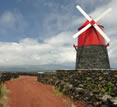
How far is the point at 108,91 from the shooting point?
947 centimetres

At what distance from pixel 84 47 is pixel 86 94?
303 inches

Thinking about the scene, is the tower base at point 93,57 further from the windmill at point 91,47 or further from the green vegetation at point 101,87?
the green vegetation at point 101,87

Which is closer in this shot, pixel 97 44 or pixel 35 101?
pixel 35 101

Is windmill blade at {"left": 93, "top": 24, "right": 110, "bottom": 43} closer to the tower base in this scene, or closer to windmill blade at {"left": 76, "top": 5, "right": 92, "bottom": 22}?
the tower base

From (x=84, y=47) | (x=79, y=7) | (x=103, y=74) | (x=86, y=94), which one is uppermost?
(x=79, y=7)

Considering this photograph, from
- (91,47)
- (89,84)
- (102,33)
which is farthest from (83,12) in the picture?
(89,84)

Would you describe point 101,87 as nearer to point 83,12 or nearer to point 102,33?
point 102,33

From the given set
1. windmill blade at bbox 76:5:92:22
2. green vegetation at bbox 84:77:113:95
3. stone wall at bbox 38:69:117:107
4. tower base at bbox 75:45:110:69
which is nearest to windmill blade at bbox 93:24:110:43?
tower base at bbox 75:45:110:69

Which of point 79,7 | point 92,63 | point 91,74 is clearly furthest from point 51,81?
point 79,7

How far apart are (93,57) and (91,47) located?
1.05 m

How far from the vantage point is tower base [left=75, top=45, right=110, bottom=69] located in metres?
14.4

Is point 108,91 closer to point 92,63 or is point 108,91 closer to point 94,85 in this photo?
point 94,85

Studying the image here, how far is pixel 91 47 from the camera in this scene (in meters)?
14.9

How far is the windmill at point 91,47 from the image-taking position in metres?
14.5
